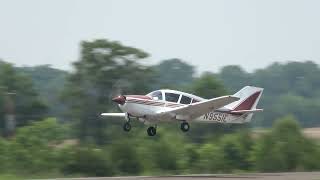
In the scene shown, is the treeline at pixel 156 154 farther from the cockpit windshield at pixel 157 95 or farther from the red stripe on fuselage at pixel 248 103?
the cockpit windshield at pixel 157 95

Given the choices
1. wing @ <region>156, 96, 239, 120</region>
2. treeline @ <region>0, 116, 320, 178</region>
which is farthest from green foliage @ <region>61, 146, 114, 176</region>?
wing @ <region>156, 96, 239, 120</region>

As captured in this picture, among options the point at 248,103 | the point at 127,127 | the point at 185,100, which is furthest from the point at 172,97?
the point at 248,103

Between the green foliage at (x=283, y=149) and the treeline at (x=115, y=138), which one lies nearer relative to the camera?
the treeline at (x=115, y=138)

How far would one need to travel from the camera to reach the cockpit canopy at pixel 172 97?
49094 mm

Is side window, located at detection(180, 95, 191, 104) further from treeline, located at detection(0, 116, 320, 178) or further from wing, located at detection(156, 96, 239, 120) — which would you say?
treeline, located at detection(0, 116, 320, 178)

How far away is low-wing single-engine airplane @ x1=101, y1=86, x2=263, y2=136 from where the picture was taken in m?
48.0

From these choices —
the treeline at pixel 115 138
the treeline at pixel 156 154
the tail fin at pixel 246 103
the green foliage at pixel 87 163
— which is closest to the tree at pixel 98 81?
the treeline at pixel 115 138

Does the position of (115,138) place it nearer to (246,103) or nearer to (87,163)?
(87,163)

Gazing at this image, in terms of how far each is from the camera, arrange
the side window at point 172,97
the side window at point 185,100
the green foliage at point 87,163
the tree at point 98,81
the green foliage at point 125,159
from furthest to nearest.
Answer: the tree at point 98,81
the green foliage at point 125,159
the green foliage at point 87,163
the side window at point 185,100
the side window at point 172,97

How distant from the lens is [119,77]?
357 feet

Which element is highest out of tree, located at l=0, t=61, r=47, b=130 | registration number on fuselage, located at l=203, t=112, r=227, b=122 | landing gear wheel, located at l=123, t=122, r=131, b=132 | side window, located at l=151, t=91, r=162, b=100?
tree, located at l=0, t=61, r=47, b=130

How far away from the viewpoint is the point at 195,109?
49.7m

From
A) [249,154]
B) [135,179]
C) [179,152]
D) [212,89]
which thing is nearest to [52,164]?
[179,152]

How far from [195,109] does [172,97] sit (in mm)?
1503
